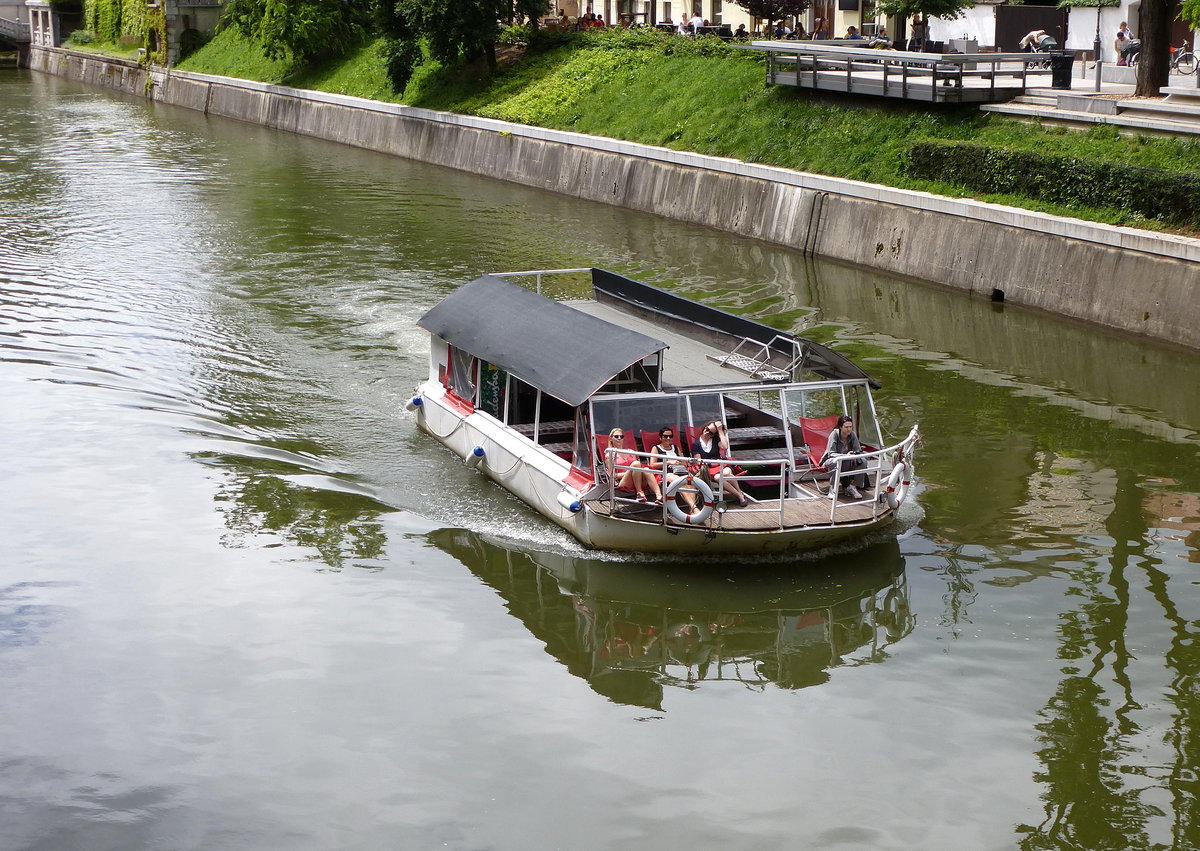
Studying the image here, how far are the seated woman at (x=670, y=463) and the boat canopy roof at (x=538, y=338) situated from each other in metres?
0.97

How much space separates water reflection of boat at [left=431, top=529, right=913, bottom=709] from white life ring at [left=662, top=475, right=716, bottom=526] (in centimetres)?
81

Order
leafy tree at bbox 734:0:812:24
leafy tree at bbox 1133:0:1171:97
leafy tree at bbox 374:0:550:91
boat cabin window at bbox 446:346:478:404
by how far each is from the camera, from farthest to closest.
Result: leafy tree at bbox 734:0:812:24, leafy tree at bbox 374:0:550:91, leafy tree at bbox 1133:0:1171:97, boat cabin window at bbox 446:346:478:404

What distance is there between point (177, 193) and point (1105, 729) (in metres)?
A: 35.8

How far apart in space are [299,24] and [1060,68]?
1401 inches

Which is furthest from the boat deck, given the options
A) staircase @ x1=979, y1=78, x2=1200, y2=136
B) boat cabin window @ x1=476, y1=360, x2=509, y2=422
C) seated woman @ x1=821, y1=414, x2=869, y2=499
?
staircase @ x1=979, y1=78, x2=1200, y2=136

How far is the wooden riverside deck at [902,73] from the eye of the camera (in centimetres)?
3381

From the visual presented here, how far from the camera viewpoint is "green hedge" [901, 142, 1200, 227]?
26203 millimetres

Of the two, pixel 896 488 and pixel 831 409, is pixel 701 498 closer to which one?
pixel 896 488

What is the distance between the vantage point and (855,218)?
3288cm

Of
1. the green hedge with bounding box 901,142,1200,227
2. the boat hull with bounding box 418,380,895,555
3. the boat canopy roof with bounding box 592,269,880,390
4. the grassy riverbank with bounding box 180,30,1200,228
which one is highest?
the grassy riverbank with bounding box 180,30,1200,228

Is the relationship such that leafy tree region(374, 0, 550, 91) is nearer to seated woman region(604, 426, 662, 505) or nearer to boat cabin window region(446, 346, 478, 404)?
boat cabin window region(446, 346, 478, 404)

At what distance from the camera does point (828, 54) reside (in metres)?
37.8

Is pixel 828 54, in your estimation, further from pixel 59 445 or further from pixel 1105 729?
pixel 1105 729

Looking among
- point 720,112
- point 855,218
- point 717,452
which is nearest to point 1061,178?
point 855,218
